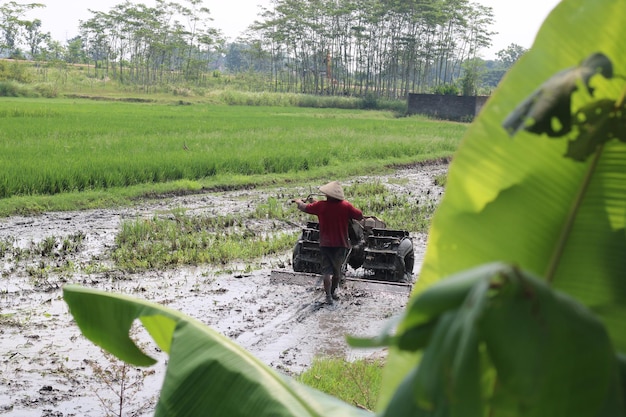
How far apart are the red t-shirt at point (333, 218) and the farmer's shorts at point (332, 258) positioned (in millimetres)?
85

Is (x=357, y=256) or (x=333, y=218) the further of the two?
(x=357, y=256)

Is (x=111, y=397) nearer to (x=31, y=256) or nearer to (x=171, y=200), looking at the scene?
(x=31, y=256)

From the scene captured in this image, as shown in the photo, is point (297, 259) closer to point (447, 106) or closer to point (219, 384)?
point (219, 384)

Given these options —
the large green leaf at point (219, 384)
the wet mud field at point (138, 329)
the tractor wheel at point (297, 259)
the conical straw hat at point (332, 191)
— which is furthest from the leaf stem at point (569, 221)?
the tractor wheel at point (297, 259)

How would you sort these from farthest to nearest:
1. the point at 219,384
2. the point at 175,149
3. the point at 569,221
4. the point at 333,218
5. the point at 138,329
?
the point at 175,149, the point at 333,218, the point at 138,329, the point at 219,384, the point at 569,221

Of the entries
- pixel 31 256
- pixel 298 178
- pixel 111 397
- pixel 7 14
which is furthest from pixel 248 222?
pixel 7 14

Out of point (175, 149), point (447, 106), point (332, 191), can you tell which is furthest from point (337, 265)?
point (447, 106)

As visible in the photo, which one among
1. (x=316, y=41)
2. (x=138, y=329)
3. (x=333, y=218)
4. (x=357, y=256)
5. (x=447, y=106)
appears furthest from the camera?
(x=316, y=41)

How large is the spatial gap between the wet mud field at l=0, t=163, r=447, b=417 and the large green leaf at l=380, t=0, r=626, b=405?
3514 millimetres

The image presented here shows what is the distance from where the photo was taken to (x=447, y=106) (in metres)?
43.6

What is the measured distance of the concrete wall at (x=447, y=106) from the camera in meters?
42.4

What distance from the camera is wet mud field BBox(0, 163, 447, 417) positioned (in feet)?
18.1

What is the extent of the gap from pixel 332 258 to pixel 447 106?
37.0 metres

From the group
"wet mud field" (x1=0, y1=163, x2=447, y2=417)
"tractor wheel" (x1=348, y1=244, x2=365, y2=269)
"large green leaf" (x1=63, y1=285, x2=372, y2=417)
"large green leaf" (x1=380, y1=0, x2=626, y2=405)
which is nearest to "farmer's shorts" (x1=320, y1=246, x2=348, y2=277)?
"wet mud field" (x1=0, y1=163, x2=447, y2=417)
